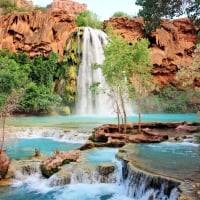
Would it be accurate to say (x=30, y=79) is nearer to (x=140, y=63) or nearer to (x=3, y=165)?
(x=140, y=63)

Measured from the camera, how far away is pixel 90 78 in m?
42.5

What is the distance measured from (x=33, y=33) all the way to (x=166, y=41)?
15934 millimetres

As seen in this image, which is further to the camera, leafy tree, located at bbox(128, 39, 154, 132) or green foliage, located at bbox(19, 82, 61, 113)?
green foliage, located at bbox(19, 82, 61, 113)

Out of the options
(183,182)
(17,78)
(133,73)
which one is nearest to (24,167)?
(183,182)

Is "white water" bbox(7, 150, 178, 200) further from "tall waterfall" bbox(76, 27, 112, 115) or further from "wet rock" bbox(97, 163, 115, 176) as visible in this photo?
"tall waterfall" bbox(76, 27, 112, 115)

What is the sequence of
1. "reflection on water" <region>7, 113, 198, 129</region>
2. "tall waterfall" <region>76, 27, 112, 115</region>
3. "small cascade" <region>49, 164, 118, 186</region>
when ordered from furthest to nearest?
"tall waterfall" <region>76, 27, 112, 115</region> → "reflection on water" <region>7, 113, 198, 129</region> → "small cascade" <region>49, 164, 118, 186</region>

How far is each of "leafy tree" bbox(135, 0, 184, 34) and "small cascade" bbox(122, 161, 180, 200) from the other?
4.72 m

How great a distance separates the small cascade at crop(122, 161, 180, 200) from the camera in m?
9.38

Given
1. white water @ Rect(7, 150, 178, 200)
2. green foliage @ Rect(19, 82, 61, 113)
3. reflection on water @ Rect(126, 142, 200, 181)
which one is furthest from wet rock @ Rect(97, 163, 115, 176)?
green foliage @ Rect(19, 82, 61, 113)

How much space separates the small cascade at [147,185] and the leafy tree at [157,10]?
15.5 ft

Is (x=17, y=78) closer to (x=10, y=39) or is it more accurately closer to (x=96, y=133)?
(x=10, y=39)

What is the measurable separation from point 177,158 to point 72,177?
12.4 feet

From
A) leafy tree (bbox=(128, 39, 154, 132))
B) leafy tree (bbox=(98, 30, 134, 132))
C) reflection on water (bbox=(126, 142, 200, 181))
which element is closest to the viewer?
reflection on water (bbox=(126, 142, 200, 181))

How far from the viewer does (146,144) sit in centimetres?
1734
